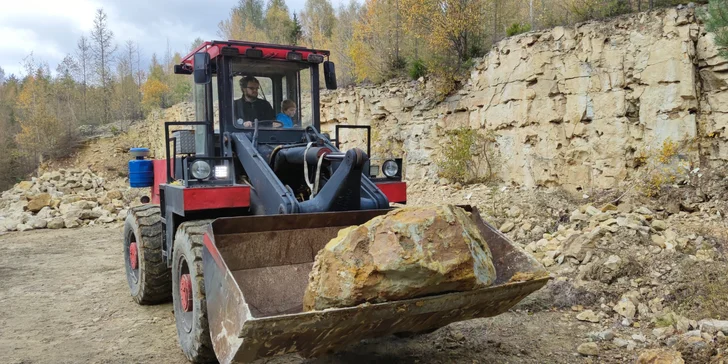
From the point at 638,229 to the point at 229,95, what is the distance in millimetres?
5397

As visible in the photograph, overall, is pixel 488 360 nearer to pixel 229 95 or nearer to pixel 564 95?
pixel 229 95

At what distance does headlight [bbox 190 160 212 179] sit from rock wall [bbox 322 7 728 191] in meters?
8.74

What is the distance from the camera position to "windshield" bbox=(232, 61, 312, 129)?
559 cm

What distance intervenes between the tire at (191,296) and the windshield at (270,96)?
1505mm

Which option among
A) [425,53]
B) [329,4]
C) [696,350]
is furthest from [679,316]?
[329,4]

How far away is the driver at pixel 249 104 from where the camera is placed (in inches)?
220

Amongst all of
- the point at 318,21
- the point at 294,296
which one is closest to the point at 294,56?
the point at 294,296

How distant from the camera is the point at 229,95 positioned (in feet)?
18.2

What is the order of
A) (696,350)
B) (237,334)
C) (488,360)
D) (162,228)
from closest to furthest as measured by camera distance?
(237,334) < (696,350) < (488,360) < (162,228)

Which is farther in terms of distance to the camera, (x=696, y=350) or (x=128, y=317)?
(x=128, y=317)

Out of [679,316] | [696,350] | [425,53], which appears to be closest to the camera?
[696,350]

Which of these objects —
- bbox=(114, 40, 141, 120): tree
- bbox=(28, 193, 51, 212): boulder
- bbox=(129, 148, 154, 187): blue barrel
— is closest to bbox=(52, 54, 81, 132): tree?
bbox=(114, 40, 141, 120): tree

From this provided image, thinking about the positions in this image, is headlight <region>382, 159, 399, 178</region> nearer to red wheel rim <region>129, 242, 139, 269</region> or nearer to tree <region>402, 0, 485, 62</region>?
red wheel rim <region>129, 242, 139, 269</region>

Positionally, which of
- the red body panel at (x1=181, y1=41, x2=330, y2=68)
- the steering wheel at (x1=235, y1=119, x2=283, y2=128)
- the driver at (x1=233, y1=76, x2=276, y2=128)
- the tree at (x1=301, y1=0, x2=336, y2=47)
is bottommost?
the steering wheel at (x1=235, y1=119, x2=283, y2=128)
